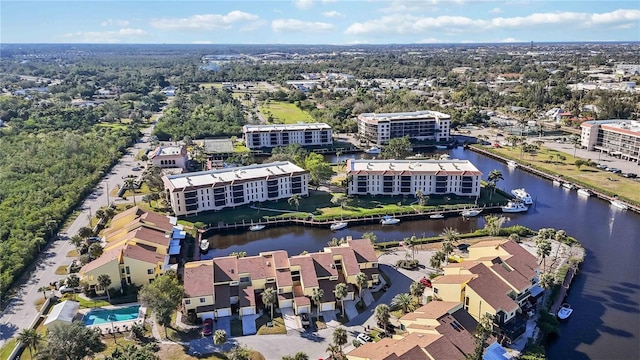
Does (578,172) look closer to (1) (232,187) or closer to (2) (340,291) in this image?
(1) (232,187)

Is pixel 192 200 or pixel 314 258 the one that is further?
pixel 192 200

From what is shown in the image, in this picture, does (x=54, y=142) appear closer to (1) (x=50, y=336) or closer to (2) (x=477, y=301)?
(1) (x=50, y=336)

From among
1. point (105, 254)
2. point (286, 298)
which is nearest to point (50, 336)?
point (105, 254)

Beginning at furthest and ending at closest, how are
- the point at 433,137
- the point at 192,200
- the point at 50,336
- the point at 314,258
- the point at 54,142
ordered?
the point at 433,137 → the point at 54,142 → the point at 192,200 → the point at 314,258 → the point at 50,336

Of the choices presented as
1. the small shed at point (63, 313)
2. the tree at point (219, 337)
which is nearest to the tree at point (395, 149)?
the tree at point (219, 337)

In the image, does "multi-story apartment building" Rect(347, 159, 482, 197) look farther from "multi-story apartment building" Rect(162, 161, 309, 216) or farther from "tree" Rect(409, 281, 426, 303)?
"tree" Rect(409, 281, 426, 303)

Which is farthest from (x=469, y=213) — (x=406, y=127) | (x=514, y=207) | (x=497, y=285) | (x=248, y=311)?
(x=406, y=127)
